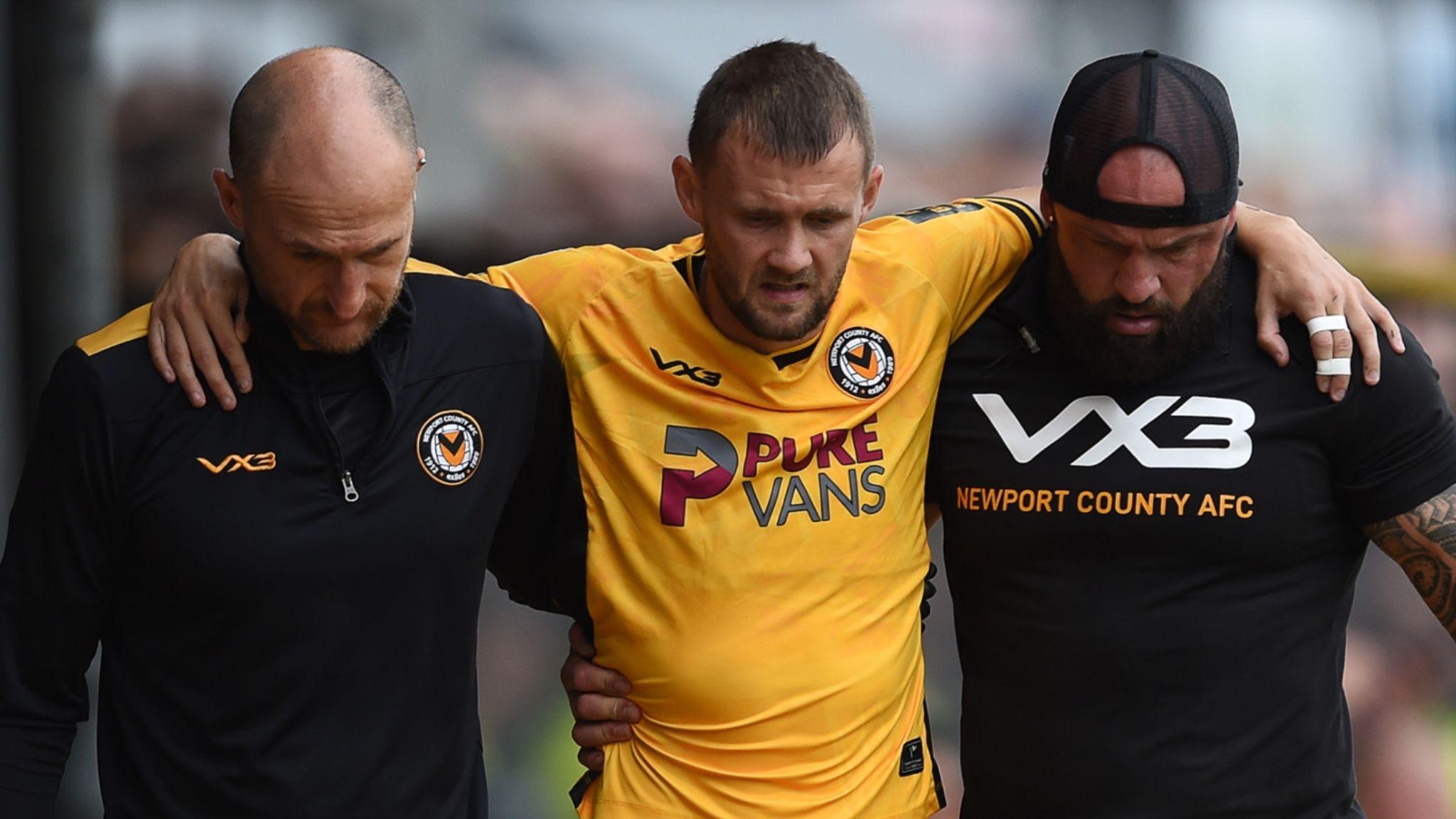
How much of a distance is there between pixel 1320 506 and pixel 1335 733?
0.44 metres

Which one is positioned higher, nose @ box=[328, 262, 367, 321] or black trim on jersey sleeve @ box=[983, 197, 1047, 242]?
nose @ box=[328, 262, 367, 321]

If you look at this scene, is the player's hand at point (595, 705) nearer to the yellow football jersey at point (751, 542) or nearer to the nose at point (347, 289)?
the yellow football jersey at point (751, 542)

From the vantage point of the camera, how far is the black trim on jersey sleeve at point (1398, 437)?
2.71 metres

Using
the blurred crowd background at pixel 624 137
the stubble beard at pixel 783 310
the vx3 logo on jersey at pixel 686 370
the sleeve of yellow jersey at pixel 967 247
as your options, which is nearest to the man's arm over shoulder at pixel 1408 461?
the sleeve of yellow jersey at pixel 967 247

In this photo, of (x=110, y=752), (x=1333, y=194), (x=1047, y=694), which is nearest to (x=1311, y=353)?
(x=1047, y=694)

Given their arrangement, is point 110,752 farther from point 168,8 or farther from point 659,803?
point 168,8

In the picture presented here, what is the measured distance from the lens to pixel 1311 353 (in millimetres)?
2779

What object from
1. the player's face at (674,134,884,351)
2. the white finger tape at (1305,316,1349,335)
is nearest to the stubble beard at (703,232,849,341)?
the player's face at (674,134,884,351)

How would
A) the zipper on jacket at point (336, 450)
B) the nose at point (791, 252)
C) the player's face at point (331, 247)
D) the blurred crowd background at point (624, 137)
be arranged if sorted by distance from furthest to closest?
1. the blurred crowd background at point (624, 137)
2. the nose at point (791, 252)
3. the zipper on jacket at point (336, 450)
4. the player's face at point (331, 247)

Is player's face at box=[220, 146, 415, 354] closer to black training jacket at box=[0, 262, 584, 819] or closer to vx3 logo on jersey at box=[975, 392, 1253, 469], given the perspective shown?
black training jacket at box=[0, 262, 584, 819]

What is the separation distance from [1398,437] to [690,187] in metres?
1.29

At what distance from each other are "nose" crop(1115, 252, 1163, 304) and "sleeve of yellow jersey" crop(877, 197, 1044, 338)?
354 millimetres

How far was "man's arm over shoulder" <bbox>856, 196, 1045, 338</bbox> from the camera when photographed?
116 inches

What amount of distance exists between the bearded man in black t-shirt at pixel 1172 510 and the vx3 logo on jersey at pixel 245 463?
121cm
